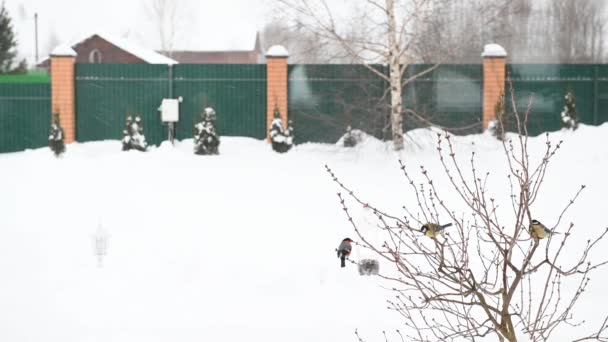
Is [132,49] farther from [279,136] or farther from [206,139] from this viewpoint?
[279,136]

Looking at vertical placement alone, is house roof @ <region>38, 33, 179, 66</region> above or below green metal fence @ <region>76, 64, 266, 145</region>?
above

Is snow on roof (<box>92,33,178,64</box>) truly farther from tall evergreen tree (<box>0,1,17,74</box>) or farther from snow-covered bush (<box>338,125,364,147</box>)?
snow-covered bush (<box>338,125,364,147</box>)

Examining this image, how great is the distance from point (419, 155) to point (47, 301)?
10.2m

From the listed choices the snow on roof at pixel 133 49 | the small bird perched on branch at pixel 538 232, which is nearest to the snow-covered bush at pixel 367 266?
the small bird perched on branch at pixel 538 232

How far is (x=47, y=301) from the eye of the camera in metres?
9.55

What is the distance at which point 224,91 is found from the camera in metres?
19.4

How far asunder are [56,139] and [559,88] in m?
11.5

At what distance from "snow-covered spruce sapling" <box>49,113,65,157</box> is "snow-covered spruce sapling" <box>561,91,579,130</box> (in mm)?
11302

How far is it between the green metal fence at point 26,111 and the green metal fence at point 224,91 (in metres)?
3.15

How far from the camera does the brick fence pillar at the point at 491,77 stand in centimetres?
1911

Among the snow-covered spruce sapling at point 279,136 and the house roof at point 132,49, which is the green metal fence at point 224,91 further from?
the house roof at point 132,49

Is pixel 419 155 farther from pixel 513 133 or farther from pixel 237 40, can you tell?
pixel 237 40

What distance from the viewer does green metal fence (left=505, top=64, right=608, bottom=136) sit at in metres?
19.2

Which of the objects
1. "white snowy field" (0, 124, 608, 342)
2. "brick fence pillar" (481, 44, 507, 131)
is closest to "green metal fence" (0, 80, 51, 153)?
"white snowy field" (0, 124, 608, 342)
